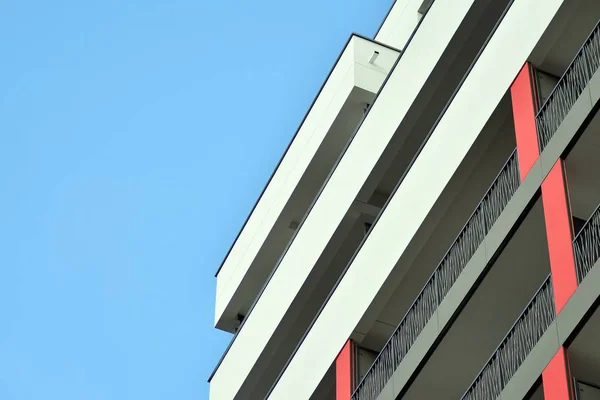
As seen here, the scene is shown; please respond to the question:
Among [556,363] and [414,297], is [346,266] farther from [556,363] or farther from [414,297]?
[556,363]

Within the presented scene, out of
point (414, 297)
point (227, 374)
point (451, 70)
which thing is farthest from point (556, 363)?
point (227, 374)

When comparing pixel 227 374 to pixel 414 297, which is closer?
pixel 414 297

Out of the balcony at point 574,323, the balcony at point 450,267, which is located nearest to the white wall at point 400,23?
the balcony at point 450,267

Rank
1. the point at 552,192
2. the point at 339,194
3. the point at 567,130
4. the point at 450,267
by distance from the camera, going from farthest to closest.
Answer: the point at 339,194 < the point at 450,267 < the point at 567,130 < the point at 552,192

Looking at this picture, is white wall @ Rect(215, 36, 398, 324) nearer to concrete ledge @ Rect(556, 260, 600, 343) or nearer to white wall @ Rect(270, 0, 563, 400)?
white wall @ Rect(270, 0, 563, 400)

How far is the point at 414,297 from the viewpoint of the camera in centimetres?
3020

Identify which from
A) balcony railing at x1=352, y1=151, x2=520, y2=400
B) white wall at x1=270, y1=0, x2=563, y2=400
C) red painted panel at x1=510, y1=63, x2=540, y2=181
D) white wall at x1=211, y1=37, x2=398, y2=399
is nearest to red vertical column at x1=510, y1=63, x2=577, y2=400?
red painted panel at x1=510, y1=63, x2=540, y2=181

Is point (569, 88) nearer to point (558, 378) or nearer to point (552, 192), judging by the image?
point (552, 192)

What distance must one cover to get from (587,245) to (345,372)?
8685 millimetres

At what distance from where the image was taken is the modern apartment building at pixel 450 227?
23922 mm

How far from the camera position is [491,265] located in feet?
84.1

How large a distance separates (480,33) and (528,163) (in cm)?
585

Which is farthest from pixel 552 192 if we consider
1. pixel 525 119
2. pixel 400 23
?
pixel 400 23

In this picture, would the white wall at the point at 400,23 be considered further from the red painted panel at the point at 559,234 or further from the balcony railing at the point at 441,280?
the red painted panel at the point at 559,234
